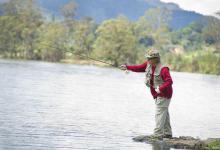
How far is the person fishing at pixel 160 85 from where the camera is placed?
50.7ft

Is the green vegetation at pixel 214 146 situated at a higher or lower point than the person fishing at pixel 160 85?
lower

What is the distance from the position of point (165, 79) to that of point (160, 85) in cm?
31

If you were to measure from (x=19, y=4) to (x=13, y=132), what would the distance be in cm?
13258

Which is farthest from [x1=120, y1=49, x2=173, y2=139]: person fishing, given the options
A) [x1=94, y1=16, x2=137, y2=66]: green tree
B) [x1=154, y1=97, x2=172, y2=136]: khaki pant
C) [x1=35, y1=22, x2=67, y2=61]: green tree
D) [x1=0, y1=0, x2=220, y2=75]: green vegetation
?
[x1=94, y1=16, x2=137, y2=66]: green tree

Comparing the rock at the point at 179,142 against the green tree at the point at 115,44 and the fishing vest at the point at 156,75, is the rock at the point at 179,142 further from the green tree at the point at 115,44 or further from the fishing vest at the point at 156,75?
the green tree at the point at 115,44

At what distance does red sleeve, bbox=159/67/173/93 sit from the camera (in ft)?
50.4

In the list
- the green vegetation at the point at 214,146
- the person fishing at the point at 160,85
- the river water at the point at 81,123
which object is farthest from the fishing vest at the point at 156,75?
the green vegetation at the point at 214,146

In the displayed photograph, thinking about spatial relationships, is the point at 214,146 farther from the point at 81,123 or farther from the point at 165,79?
the point at 81,123

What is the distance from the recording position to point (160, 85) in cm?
1567

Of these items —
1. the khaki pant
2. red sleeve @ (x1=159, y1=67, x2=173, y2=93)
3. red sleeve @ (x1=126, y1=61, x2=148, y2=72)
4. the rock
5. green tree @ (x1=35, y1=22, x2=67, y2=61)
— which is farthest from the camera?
green tree @ (x1=35, y1=22, x2=67, y2=61)

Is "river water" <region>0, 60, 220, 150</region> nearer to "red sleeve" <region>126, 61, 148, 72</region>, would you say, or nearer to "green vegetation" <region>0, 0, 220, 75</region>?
"red sleeve" <region>126, 61, 148, 72</region>

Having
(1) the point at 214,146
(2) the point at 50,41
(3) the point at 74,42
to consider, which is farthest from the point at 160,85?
(3) the point at 74,42

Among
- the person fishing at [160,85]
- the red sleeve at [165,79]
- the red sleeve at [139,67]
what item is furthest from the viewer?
the red sleeve at [139,67]

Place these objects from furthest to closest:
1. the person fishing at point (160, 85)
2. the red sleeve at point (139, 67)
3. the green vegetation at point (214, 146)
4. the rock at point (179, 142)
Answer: the red sleeve at point (139, 67)
the person fishing at point (160, 85)
the rock at point (179, 142)
the green vegetation at point (214, 146)
